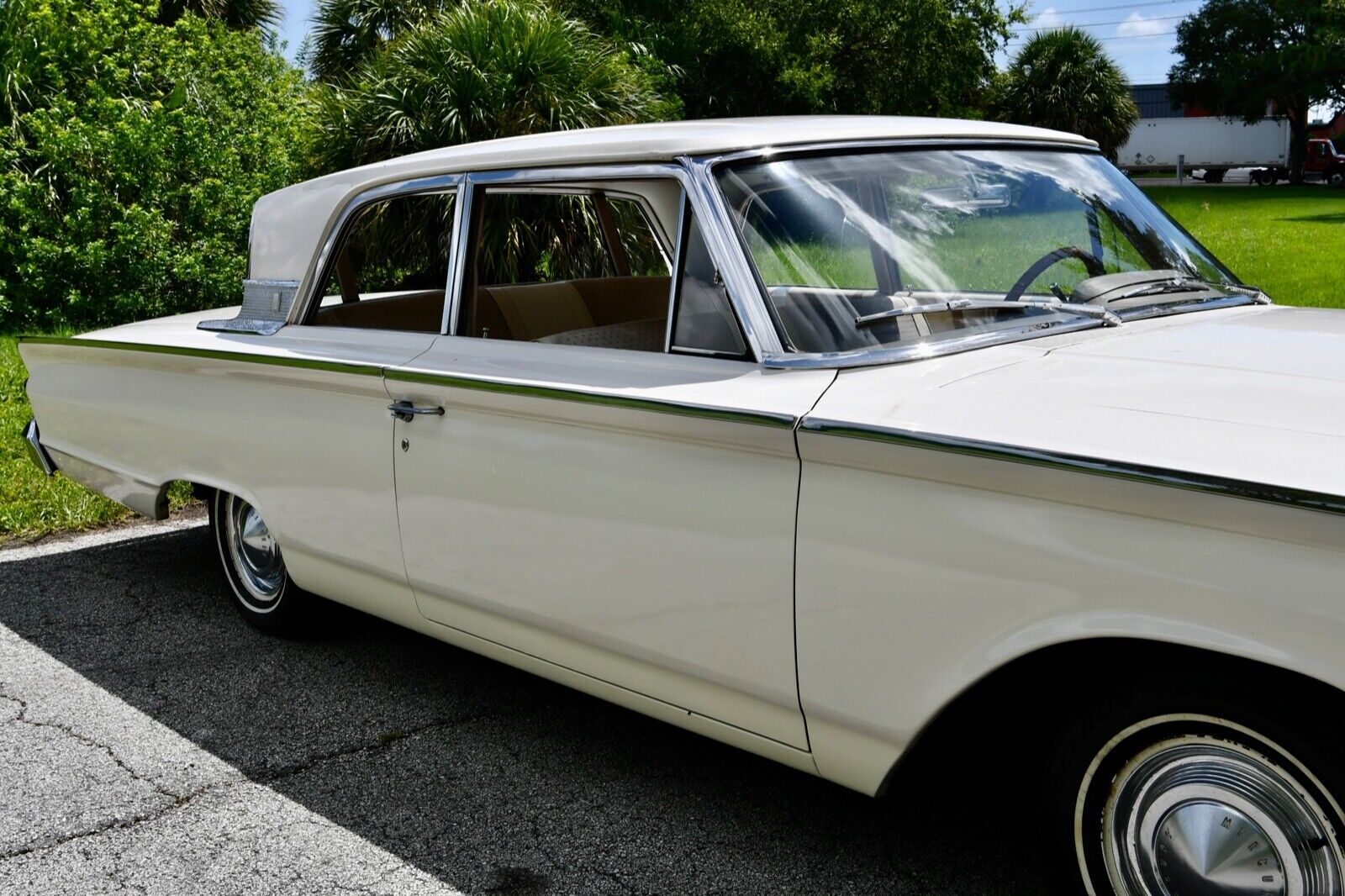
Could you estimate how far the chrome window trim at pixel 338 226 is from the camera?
3.81 m

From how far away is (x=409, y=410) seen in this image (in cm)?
352

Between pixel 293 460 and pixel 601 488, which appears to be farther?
pixel 293 460

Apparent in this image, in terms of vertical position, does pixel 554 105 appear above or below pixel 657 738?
above

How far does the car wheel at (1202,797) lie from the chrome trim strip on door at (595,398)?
33.0 inches

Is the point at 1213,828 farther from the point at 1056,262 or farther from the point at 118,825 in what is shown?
the point at 118,825

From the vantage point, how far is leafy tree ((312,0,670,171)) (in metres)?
11.5

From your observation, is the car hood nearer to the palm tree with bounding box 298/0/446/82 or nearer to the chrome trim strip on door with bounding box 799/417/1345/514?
the chrome trim strip on door with bounding box 799/417/1345/514

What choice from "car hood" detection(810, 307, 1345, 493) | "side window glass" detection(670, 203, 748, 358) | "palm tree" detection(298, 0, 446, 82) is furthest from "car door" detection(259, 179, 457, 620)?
"palm tree" detection(298, 0, 446, 82)

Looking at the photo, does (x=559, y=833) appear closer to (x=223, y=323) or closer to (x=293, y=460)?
(x=293, y=460)

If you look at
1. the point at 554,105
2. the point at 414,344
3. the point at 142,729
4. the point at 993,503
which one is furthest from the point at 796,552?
the point at 554,105

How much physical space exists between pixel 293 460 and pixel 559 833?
4.81ft

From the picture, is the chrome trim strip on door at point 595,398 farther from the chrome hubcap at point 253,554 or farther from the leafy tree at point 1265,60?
the leafy tree at point 1265,60

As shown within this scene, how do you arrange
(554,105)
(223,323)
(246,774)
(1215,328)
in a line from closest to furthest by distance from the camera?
(1215,328) < (246,774) < (223,323) < (554,105)

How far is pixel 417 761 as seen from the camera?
12.0 feet
